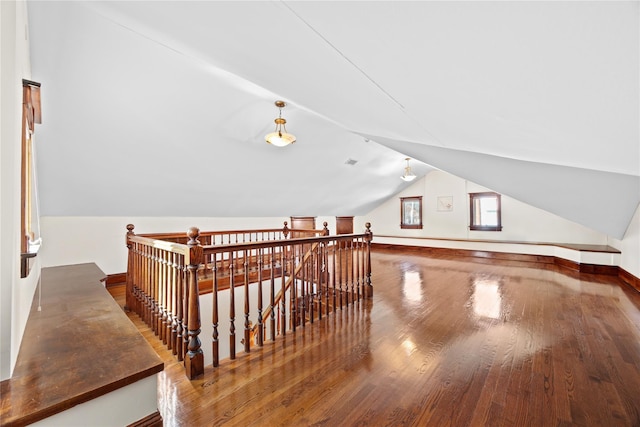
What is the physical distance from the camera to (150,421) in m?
1.39

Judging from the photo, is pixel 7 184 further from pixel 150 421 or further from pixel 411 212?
pixel 411 212

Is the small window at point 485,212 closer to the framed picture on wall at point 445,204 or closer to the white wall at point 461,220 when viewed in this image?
the white wall at point 461,220

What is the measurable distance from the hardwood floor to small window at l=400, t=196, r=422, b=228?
5.68m

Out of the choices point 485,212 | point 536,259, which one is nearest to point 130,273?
point 536,259

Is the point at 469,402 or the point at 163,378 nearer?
the point at 469,402

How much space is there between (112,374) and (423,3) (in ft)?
6.59

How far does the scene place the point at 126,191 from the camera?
416 cm

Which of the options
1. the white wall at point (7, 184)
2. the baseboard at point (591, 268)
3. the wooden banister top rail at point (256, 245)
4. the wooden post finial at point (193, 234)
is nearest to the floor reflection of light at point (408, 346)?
the wooden banister top rail at point (256, 245)

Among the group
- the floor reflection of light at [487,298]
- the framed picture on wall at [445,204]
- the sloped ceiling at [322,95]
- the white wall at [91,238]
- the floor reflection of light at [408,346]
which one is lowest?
the floor reflection of light at [487,298]

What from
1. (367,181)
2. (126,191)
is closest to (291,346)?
(126,191)

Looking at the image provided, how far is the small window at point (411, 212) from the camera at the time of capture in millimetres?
9133

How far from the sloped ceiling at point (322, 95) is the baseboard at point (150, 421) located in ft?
6.80

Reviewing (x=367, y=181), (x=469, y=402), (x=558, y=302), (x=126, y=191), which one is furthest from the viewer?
(x=367, y=181)

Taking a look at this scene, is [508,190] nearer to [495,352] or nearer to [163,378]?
[495,352]
